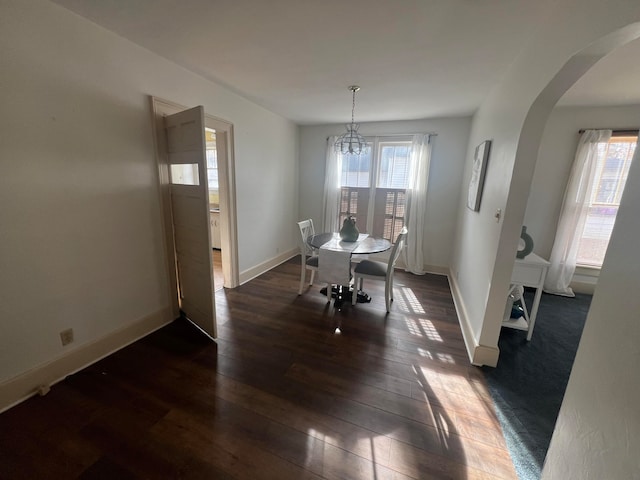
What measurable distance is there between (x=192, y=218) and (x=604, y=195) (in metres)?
5.07

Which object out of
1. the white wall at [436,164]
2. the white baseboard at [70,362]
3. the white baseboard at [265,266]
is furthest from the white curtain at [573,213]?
the white baseboard at [70,362]

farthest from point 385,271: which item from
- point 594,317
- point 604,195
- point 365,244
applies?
point 604,195

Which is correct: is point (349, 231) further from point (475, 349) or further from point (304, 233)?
point (475, 349)

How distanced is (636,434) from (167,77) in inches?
133

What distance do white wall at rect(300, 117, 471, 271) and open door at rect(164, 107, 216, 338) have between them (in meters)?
2.63

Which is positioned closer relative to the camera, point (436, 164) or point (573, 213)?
point (573, 213)

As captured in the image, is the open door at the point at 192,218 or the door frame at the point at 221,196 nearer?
the open door at the point at 192,218

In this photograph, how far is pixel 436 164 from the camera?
4086 mm

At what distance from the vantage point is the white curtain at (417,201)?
4.04 m

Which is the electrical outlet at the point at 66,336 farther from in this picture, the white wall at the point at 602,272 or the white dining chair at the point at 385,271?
the white wall at the point at 602,272

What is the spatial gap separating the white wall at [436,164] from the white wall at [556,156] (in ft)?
3.25

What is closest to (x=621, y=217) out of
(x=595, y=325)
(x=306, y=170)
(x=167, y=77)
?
(x=595, y=325)

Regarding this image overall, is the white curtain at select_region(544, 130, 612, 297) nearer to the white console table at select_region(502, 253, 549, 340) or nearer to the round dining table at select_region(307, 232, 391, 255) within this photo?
the white console table at select_region(502, 253, 549, 340)

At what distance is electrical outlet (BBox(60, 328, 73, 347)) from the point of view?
185 centimetres
